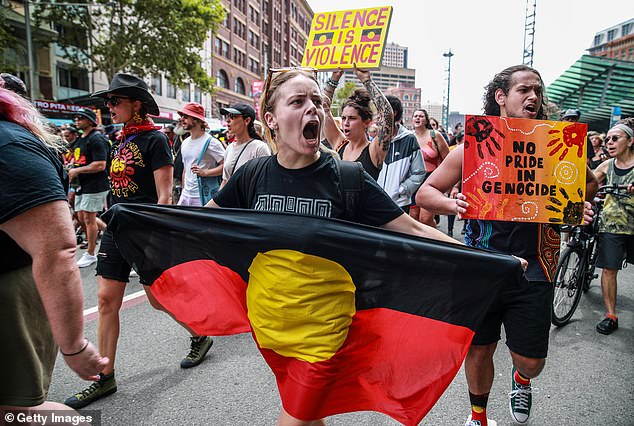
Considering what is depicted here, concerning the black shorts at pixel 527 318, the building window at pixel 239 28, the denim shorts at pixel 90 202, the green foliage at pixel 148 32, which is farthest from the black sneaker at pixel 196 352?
the building window at pixel 239 28

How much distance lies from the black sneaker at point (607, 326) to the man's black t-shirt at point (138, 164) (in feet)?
14.3

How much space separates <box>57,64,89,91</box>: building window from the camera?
29752 millimetres

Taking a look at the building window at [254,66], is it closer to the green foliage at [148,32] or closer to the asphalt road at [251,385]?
the green foliage at [148,32]

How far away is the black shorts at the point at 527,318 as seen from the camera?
246cm

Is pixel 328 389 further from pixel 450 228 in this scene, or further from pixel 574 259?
pixel 450 228

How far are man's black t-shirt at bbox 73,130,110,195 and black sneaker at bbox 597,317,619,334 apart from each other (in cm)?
662

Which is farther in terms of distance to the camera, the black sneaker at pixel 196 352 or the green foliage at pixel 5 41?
the green foliage at pixel 5 41

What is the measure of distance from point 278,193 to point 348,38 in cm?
330

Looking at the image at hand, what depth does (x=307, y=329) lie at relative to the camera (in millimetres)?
1897

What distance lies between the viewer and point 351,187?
6.75 feet

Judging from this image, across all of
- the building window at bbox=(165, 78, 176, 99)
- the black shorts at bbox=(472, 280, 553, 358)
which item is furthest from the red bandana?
the building window at bbox=(165, 78, 176, 99)

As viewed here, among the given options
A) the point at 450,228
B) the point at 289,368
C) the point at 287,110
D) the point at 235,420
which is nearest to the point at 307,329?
the point at 289,368

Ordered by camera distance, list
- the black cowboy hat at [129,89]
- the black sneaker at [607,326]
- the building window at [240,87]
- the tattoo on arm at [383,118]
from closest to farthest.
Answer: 1. the black cowboy hat at [129,89]
2. the tattoo on arm at [383,118]
3. the black sneaker at [607,326]
4. the building window at [240,87]

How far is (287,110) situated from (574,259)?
13.4 ft
